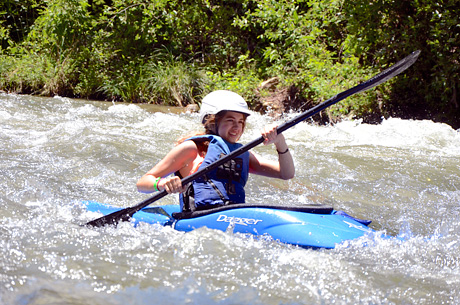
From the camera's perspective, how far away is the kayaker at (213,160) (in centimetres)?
308

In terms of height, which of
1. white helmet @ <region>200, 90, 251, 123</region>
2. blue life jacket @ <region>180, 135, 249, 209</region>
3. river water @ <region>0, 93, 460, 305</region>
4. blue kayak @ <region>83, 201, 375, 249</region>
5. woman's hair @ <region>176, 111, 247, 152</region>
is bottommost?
river water @ <region>0, 93, 460, 305</region>

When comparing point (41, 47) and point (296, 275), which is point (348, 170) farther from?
point (41, 47)

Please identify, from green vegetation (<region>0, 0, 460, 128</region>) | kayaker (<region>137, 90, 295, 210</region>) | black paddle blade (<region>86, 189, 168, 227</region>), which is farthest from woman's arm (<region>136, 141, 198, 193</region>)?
green vegetation (<region>0, 0, 460, 128</region>)

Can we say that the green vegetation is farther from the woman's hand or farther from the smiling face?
the woman's hand

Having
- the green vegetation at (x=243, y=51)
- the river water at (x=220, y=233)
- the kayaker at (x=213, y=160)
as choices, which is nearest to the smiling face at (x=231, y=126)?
the kayaker at (x=213, y=160)

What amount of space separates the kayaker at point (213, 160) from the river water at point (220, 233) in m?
0.27

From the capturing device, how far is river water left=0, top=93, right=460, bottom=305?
233 cm

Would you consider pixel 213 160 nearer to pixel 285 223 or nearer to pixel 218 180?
pixel 218 180

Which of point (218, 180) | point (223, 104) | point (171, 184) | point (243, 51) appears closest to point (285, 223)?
point (218, 180)

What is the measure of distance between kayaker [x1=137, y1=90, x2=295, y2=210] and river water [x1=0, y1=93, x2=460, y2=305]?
27cm

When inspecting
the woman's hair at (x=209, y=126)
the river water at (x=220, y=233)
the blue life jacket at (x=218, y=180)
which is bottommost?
the river water at (x=220, y=233)

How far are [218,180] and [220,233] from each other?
0.38 metres

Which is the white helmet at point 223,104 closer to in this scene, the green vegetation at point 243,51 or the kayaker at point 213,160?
the kayaker at point 213,160

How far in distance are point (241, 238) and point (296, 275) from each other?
0.45 metres
